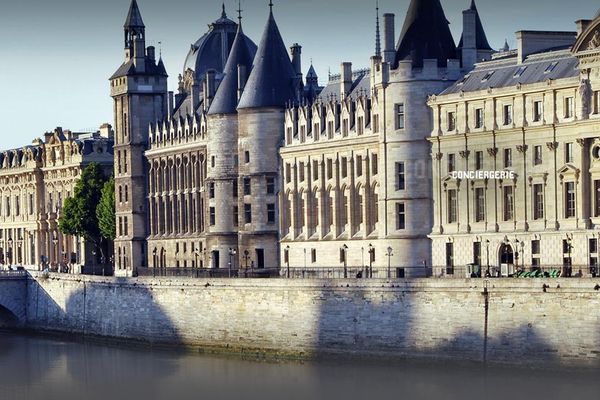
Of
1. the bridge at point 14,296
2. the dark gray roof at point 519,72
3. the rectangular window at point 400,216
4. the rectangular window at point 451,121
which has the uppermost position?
the dark gray roof at point 519,72

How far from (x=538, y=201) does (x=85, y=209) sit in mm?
63027

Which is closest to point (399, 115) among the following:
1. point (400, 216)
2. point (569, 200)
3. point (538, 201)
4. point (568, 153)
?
point (400, 216)

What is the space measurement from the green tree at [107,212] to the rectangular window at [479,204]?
52.5m

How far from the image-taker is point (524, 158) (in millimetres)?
115438

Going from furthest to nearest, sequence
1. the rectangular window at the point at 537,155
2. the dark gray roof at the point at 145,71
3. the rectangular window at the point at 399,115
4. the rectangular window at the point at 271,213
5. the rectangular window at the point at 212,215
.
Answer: the dark gray roof at the point at 145,71 → the rectangular window at the point at 212,215 → the rectangular window at the point at 271,213 → the rectangular window at the point at 399,115 → the rectangular window at the point at 537,155

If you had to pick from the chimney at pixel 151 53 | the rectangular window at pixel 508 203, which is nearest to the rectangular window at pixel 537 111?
the rectangular window at pixel 508 203

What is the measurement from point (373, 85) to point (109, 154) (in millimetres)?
59544

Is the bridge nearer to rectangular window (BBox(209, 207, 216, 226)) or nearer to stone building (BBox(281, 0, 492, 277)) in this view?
rectangular window (BBox(209, 207, 216, 226))

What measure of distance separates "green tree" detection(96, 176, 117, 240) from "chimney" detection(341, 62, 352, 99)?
33053mm

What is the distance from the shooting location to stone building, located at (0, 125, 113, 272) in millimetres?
180125

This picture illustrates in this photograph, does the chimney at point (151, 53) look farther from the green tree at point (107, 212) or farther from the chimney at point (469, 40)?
the chimney at point (469, 40)

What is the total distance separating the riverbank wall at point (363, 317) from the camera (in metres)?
100

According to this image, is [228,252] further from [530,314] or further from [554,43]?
[530,314]

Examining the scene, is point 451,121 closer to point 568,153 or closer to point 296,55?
point 568,153
